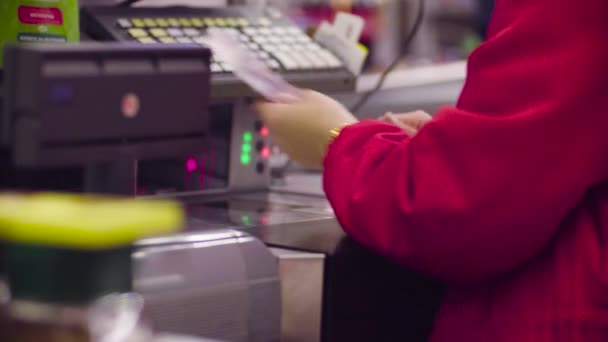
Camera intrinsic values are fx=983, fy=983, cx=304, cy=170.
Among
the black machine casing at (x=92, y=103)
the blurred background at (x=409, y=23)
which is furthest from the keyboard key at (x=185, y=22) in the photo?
the blurred background at (x=409, y=23)

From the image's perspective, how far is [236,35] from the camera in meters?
1.35

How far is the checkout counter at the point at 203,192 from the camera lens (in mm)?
628

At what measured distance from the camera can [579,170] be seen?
36.2 inches

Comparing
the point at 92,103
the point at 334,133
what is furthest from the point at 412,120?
the point at 92,103

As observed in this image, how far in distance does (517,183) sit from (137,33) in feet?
1.82

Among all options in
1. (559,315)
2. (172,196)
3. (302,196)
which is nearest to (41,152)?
(559,315)

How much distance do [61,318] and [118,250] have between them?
1.8 inches

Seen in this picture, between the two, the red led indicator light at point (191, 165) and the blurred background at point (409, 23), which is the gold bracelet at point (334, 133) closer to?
the red led indicator light at point (191, 165)

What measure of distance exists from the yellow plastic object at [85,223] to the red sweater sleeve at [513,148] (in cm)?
43

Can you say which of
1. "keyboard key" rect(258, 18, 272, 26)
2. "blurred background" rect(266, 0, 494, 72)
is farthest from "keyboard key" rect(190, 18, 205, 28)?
"blurred background" rect(266, 0, 494, 72)

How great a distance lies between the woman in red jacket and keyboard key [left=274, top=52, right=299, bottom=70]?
1.15 feet

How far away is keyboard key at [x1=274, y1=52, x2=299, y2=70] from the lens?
1322mm

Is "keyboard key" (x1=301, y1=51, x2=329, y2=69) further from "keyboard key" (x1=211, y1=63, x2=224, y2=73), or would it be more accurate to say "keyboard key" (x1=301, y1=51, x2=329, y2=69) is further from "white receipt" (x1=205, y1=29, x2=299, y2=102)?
"white receipt" (x1=205, y1=29, x2=299, y2=102)

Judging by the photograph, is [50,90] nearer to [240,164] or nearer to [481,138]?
[481,138]
